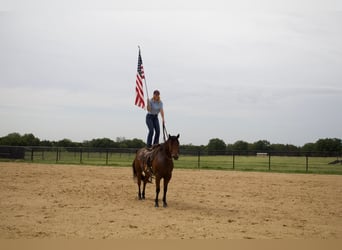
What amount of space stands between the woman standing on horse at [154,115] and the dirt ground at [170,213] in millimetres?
2000

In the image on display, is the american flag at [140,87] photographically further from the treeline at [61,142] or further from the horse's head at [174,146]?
the treeline at [61,142]

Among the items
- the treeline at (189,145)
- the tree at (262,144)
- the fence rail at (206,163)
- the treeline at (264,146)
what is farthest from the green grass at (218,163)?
the tree at (262,144)

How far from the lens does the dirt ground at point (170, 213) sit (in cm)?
638

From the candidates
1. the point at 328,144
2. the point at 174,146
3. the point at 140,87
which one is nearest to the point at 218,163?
the point at 140,87

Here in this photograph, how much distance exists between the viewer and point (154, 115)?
10703mm

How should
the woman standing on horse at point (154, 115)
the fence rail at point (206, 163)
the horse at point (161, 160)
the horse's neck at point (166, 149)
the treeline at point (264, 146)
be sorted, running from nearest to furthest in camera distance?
1. the horse at point (161, 160)
2. the horse's neck at point (166, 149)
3. the woman standing on horse at point (154, 115)
4. the fence rail at point (206, 163)
5. the treeline at point (264, 146)

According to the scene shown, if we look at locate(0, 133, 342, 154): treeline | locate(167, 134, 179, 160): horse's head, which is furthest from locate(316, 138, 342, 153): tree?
locate(167, 134, 179, 160): horse's head

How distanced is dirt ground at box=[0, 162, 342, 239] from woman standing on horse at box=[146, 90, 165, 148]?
2000mm

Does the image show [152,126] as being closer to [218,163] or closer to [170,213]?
[170,213]

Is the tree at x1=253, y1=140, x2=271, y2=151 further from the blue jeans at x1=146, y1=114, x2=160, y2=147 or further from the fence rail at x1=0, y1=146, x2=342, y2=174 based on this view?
the blue jeans at x1=146, y1=114, x2=160, y2=147

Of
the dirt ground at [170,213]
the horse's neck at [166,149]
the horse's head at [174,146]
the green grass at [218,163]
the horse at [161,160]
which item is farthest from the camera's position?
the green grass at [218,163]

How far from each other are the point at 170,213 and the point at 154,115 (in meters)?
3.30

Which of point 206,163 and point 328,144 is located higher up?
point 328,144

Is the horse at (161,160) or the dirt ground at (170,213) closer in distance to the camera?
the dirt ground at (170,213)
